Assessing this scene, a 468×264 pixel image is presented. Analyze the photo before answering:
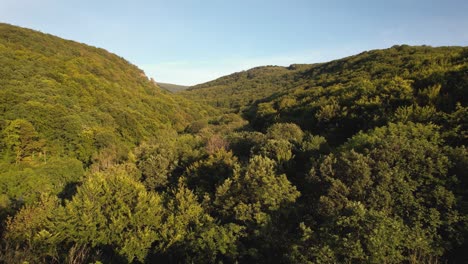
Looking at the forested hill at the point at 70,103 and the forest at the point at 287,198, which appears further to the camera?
the forested hill at the point at 70,103

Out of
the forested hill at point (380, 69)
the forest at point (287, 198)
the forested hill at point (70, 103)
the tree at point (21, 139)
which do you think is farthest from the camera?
the forested hill at point (70, 103)

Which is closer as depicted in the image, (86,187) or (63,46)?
(86,187)

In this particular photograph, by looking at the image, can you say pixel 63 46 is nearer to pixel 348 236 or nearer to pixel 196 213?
pixel 196 213

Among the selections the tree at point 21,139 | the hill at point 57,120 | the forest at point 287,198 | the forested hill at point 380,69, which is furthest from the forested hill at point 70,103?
the forested hill at point 380,69

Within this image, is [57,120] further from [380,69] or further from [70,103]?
[380,69]

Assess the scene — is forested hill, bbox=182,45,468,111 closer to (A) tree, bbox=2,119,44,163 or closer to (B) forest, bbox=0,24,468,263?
(B) forest, bbox=0,24,468,263

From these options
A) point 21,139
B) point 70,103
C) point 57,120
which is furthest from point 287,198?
point 70,103

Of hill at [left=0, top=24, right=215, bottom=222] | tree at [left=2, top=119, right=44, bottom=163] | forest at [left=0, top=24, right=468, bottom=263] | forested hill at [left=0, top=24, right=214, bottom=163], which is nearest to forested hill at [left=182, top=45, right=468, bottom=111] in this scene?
forest at [left=0, top=24, right=468, bottom=263]

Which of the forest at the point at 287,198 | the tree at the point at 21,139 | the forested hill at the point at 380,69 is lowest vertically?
the forest at the point at 287,198

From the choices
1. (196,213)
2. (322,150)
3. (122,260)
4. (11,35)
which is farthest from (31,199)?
(11,35)

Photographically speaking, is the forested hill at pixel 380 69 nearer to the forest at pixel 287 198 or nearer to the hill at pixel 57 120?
the forest at pixel 287 198

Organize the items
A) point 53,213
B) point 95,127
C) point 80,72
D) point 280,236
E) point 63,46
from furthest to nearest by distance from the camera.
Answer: point 63,46 < point 80,72 < point 95,127 < point 53,213 < point 280,236
